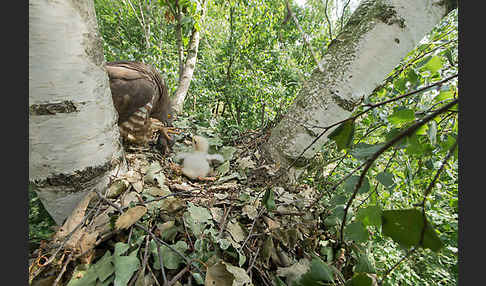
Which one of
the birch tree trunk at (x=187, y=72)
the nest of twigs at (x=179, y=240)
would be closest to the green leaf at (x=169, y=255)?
the nest of twigs at (x=179, y=240)

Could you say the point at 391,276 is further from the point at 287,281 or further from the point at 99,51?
the point at 99,51

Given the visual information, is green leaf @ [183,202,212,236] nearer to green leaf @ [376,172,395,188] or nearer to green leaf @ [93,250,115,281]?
green leaf @ [93,250,115,281]

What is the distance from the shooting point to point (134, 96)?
2.81ft

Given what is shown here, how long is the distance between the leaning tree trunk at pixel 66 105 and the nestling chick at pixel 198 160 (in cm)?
38

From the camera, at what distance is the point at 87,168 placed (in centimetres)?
57

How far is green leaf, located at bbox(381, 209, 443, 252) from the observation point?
0.64 feet

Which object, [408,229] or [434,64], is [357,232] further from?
[434,64]

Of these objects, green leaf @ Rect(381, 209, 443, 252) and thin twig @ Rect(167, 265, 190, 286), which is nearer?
green leaf @ Rect(381, 209, 443, 252)

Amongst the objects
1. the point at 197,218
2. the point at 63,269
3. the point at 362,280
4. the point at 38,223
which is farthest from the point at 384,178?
the point at 38,223

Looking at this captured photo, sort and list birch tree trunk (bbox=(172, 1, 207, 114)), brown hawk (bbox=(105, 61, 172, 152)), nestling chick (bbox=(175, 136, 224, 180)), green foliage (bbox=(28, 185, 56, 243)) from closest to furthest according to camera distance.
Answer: green foliage (bbox=(28, 185, 56, 243))
brown hawk (bbox=(105, 61, 172, 152))
nestling chick (bbox=(175, 136, 224, 180))
birch tree trunk (bbox=(172, 1, 207, 114))

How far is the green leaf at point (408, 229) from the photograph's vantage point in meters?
0.20

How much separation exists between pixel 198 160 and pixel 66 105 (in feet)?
1.90

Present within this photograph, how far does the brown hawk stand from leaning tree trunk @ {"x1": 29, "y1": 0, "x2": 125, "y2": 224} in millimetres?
228

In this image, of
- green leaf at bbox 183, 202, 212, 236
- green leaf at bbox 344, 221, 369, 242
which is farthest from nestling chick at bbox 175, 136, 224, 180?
green leaf at bbox 344, 221, 369, 242
